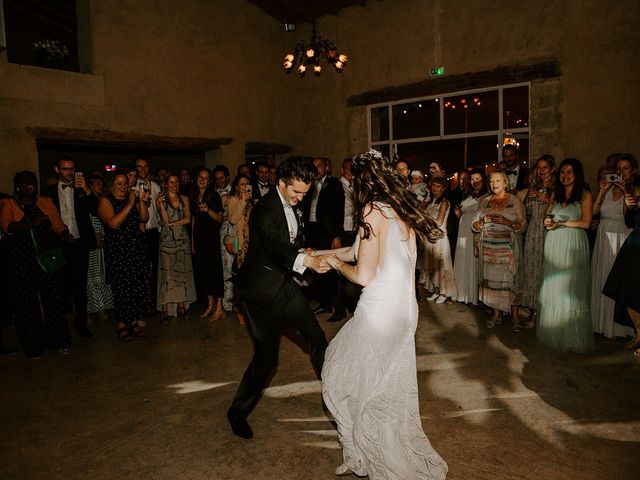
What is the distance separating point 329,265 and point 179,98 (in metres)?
6.87

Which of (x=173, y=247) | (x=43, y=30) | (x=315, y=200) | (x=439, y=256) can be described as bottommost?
(x=439, y=256)

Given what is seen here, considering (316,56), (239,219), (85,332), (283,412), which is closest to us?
(283,412)

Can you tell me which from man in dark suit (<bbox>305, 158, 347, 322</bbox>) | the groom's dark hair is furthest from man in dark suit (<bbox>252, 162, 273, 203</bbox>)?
the groom's dark hair

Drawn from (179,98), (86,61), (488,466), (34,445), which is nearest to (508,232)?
(488,466)

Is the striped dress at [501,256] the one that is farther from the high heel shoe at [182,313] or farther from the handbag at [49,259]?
the handbag at [49,259]

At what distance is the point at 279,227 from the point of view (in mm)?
2883

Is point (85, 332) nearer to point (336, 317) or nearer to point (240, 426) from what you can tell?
point (336, 317)

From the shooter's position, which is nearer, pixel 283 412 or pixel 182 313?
pixel 283 412

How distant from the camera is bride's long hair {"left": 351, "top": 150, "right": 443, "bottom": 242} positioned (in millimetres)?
2363

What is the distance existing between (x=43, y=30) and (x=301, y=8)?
7875 mm

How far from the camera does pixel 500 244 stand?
16.3ft

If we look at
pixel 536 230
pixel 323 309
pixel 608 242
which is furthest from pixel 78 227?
pixel 608 242

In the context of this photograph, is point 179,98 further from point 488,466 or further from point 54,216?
point 488,466

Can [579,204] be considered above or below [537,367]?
above
